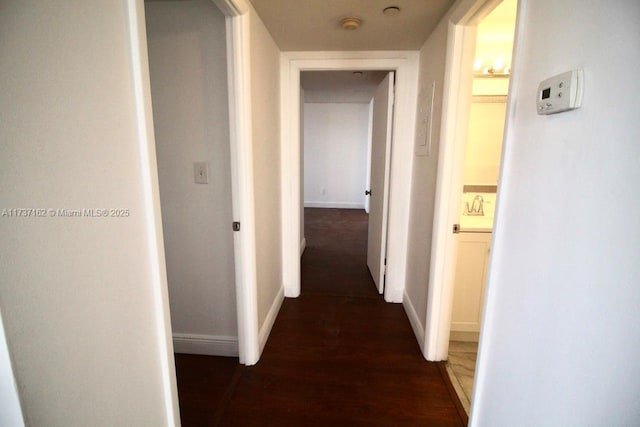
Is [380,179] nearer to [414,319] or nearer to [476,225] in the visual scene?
[476,225]

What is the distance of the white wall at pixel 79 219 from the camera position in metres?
0.56

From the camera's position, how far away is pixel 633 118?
599 millimetres

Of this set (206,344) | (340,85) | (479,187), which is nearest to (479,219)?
(479,187)

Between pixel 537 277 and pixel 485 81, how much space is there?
2.02 m

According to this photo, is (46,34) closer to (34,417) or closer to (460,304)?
(34,417)

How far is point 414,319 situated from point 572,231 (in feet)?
5.60

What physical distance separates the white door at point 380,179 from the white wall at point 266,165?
96 centimetres

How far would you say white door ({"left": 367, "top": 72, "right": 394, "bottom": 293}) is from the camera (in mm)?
2559

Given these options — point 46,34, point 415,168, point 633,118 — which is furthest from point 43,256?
point 415,168

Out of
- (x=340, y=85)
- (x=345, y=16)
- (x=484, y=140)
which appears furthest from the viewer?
(x=340, y=85)

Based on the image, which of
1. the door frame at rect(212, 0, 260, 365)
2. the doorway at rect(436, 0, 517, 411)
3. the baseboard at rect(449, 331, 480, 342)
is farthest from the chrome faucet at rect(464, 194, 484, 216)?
the door frame at rect(212, 0, 260, 365)

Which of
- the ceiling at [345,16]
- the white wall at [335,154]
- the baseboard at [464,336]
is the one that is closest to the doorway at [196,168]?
the ceiling at [345,16]

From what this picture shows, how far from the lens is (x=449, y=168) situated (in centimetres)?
169

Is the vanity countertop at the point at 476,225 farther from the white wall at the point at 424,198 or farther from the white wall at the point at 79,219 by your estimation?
the white wall at the point at 79,219
